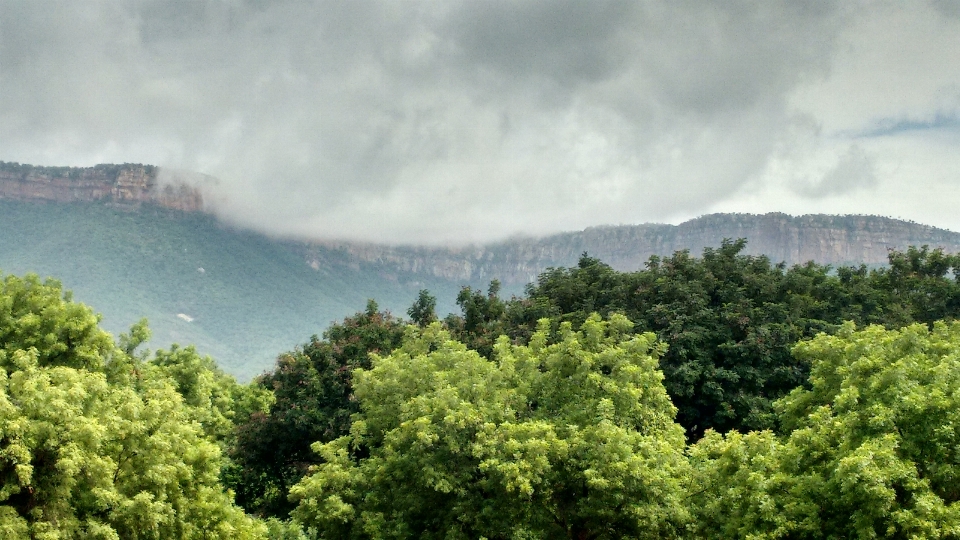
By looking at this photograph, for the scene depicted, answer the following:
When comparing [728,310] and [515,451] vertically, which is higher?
[728,310]

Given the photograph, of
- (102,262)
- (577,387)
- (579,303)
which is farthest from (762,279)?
(102,262)

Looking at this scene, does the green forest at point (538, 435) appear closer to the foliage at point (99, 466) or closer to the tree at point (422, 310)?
the foliage at point (99, 466)

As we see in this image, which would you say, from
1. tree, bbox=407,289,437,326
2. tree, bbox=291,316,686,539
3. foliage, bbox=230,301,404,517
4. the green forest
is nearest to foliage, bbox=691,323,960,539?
the green forest

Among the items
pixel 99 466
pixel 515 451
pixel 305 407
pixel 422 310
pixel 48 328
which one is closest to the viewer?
pixel 99 466

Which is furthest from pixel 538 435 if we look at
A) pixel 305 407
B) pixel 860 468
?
pixel 305 407

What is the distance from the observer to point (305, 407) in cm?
3600

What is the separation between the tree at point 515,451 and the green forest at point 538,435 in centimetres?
9

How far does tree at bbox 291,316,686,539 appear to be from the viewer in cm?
2039

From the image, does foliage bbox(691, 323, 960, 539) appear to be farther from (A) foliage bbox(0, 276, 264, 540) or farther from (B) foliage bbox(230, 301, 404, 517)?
(B) foliage bbox(230, 301, 404, 517)

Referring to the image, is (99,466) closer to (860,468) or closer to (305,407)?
(305,407)

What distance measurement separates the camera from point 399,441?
78.1ft

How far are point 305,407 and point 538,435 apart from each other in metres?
18.2

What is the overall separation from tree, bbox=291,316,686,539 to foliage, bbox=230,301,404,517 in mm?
8636

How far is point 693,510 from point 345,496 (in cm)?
1262
